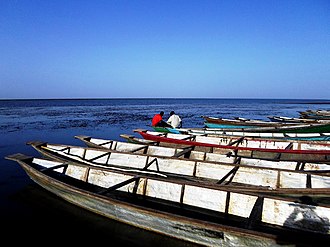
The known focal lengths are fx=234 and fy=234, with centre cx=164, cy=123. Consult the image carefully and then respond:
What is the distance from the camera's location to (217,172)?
7012 millimetres

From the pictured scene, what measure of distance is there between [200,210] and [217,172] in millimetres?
1841

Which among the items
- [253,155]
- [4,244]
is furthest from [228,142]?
[4,244]

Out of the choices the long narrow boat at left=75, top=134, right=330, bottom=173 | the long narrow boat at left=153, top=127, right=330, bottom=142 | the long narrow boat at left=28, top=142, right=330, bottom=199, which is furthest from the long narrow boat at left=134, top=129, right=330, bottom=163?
the long narrow boat at left=153, top=127, right=330, bottom=142

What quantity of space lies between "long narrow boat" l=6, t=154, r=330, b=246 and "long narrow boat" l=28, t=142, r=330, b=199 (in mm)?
366

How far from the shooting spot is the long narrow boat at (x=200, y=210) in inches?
144

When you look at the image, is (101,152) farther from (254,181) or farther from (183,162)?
(254,181)

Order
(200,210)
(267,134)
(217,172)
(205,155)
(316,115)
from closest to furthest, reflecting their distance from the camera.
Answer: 1. (200,210)
2. (217,172)
3. (205,155)
4. (267,134)
5. (316,115)

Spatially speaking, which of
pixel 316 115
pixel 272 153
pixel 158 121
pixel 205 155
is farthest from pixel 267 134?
pixel 316 115

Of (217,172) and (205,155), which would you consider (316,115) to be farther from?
(217,172)

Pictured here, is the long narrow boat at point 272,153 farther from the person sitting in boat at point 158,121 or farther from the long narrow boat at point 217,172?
the person sitting in boat at point 158,121

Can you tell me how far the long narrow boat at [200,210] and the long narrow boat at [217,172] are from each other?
366 millimetres

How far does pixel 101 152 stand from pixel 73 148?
136 cm

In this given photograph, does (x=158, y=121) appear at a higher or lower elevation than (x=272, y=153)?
higher

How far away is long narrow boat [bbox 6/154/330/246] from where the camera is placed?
12.0 ft
